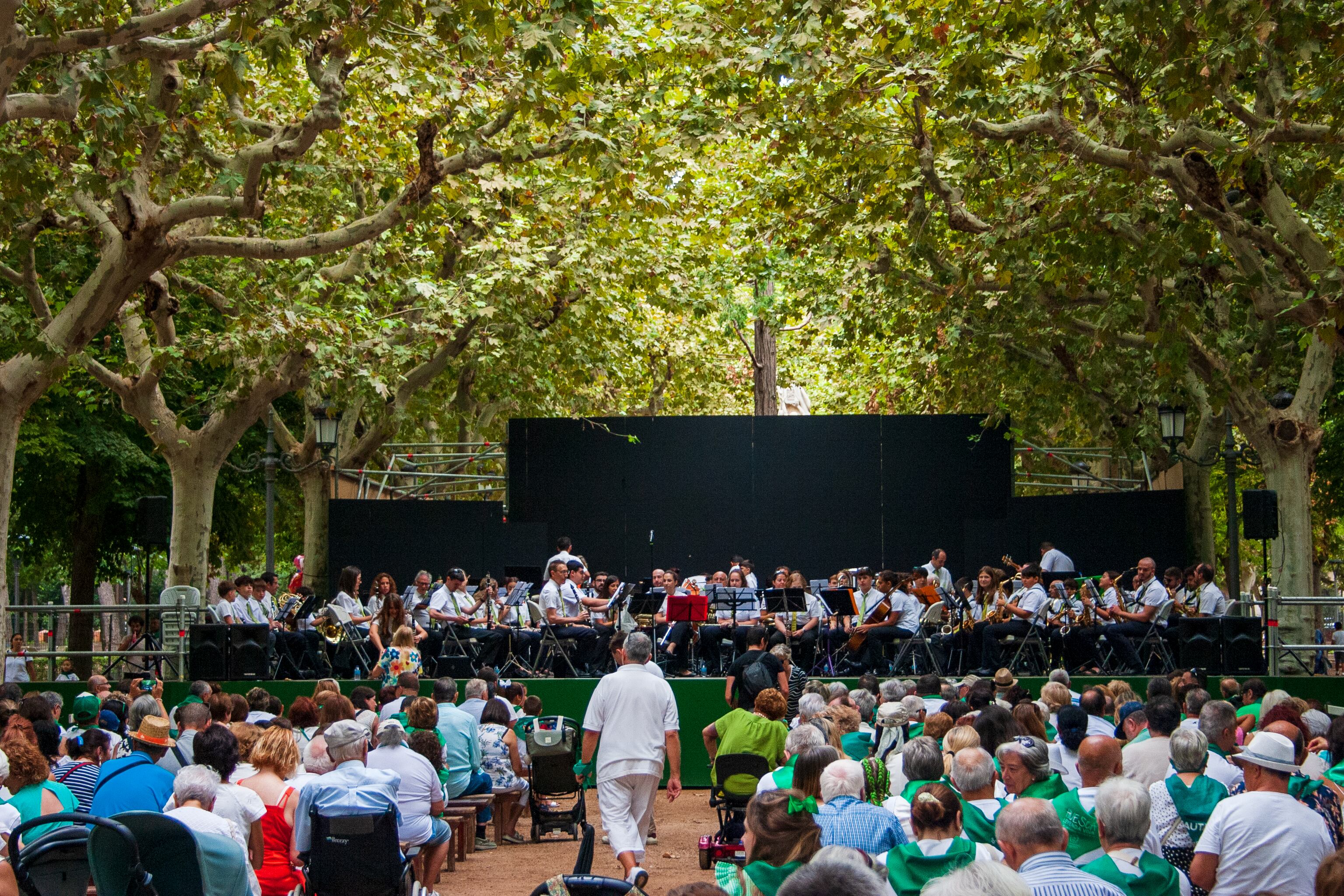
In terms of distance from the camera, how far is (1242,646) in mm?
14977

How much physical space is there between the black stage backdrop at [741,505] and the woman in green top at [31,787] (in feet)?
54.6

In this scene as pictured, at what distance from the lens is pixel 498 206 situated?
55.6ft

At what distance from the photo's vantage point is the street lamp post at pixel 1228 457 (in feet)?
58.1

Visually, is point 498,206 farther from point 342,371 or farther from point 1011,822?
point 1011,822

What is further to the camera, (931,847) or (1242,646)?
(1242,646)

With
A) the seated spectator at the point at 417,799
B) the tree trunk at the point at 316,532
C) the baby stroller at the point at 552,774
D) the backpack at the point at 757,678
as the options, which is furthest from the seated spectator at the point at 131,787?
the tree trunk at the point at 316,532

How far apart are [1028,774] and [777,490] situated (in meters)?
17.0

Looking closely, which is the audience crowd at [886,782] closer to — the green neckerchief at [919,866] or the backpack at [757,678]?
the green neckerchief at [919,866]

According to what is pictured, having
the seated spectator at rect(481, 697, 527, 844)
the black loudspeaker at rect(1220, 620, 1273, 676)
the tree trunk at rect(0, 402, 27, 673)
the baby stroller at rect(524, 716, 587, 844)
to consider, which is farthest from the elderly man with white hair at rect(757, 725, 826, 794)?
the black loudspeaker at rect(1220, 620, 1273, 676)

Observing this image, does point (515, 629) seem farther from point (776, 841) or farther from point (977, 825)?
point (776, 841)

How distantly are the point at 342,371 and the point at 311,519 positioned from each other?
6.84m

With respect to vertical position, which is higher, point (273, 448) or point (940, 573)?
point (273, 448)

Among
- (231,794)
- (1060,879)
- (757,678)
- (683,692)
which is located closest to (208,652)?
(683,692)

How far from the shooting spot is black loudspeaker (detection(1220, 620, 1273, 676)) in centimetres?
1495
